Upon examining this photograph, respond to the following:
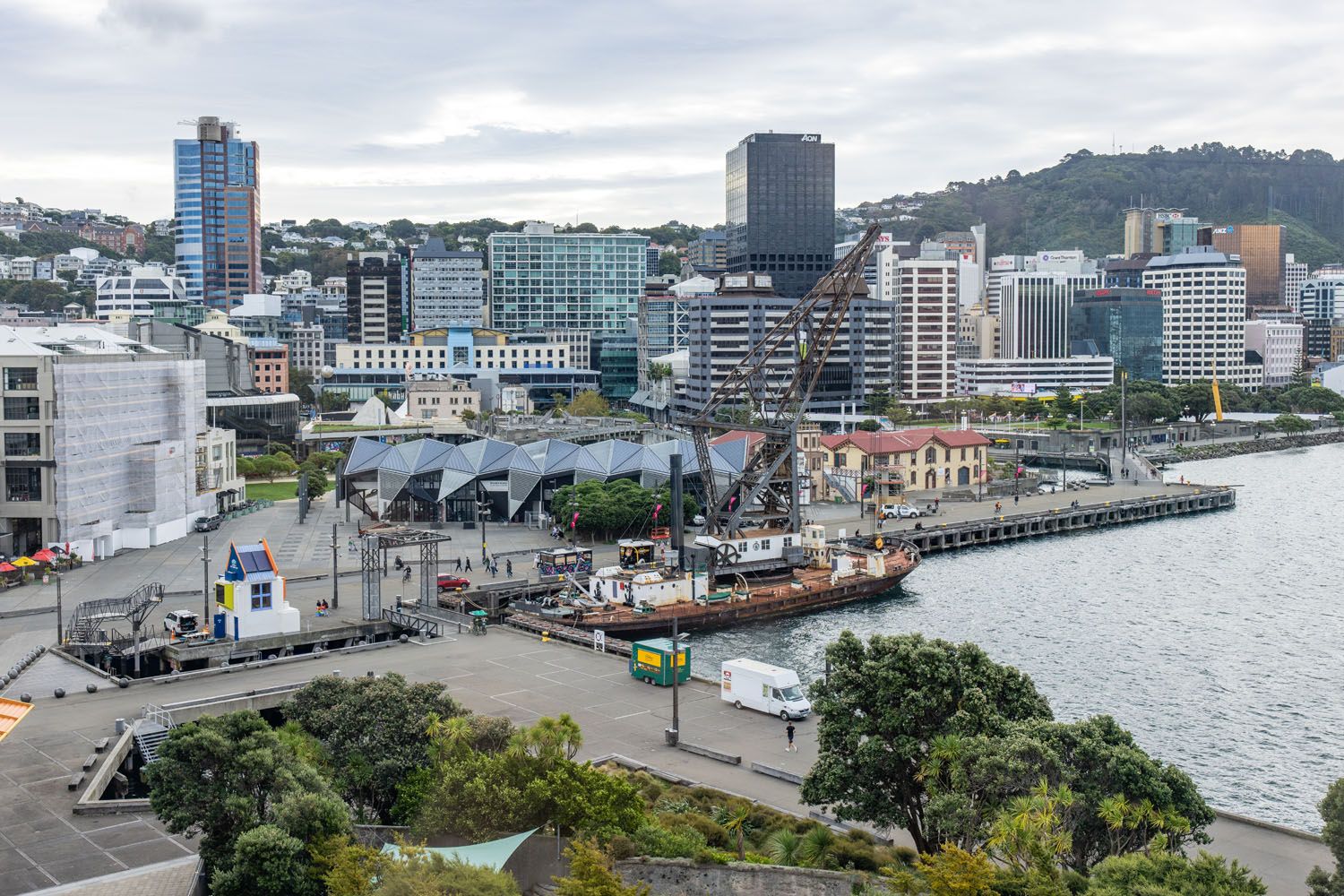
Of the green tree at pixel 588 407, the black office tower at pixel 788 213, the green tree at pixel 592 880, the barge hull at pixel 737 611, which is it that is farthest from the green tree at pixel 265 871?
the black office tower at pixel 788 213

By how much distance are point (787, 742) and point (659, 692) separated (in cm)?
622

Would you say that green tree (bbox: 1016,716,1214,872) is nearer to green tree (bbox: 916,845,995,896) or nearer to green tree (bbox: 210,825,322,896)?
green tree (bbox: 916,845,995,896)

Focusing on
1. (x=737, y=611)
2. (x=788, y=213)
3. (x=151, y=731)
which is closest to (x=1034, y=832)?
(x=151, y=731)

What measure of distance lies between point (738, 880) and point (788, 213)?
170 metres

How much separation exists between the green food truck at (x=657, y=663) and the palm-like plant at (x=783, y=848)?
1339 cm

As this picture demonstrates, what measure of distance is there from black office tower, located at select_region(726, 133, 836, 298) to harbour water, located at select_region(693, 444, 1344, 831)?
334ft

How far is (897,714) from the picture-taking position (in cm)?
2638

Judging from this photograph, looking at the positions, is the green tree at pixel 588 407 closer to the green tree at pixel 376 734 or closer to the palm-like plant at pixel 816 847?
the green tree at pixel 376 734

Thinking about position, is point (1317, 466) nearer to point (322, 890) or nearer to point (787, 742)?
point (787, 742)

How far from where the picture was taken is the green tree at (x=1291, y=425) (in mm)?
146750

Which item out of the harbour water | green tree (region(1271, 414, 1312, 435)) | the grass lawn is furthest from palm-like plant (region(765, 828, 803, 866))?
green tree (region(1271, 414, 1312, 435))

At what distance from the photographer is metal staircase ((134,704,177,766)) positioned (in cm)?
3266

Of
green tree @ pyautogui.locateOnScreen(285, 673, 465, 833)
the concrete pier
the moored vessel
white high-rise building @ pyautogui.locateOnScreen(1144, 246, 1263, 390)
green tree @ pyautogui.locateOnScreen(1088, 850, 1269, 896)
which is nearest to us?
green tree @ pyautogui.locateOnScreen(1088, 850, 1269, 896)

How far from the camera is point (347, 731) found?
26656mm
